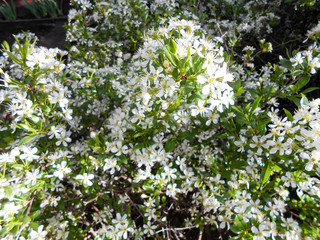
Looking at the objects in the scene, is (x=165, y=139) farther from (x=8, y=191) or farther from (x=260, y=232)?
(x=8, y=191)

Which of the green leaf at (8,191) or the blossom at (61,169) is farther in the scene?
the blossom at (61,169)

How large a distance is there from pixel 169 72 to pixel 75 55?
171cm

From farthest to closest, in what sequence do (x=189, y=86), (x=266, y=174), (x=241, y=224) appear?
1. (x=241, y=224)
2. (x=266, y=174)
3. (x=189, y=86)

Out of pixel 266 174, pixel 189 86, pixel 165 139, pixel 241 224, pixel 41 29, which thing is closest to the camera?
pixel 189 86

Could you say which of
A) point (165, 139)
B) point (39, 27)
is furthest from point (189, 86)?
point (39, 27)

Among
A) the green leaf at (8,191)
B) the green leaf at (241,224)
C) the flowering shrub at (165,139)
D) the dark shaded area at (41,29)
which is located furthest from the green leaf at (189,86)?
the dark shaded area at (41,29)

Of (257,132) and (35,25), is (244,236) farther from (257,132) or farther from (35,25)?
(35,25)

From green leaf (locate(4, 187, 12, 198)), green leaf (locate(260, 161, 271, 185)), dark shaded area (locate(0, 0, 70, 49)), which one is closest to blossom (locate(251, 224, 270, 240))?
green leaf (locate(260, 161, 271, 185))

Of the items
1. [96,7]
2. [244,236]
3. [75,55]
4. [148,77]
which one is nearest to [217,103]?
[148,77]

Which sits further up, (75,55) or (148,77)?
(148,77)

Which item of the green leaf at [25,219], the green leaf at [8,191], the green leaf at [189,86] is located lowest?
the green leaf at [25,219]

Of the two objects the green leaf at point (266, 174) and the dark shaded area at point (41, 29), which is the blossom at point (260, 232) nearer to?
the green leaf at point (266, 174)

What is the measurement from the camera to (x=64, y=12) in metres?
5.74

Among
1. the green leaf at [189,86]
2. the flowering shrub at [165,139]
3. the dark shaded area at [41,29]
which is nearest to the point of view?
the green leaf at [189,86]
